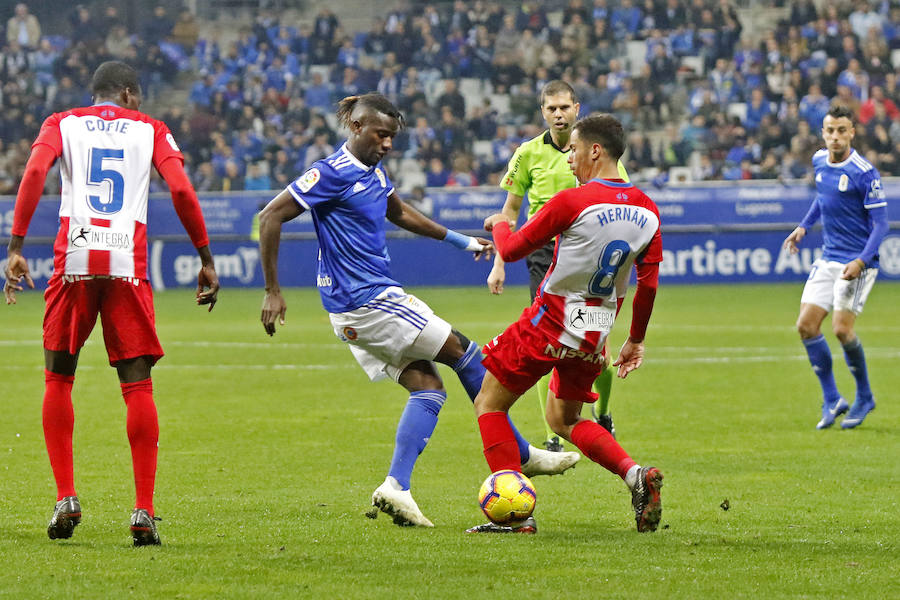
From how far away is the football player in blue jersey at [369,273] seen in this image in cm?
650

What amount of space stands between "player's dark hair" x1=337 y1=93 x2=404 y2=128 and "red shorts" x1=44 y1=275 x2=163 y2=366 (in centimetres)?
143

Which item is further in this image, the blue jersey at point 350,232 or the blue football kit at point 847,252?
the blue football kit at point 847,252

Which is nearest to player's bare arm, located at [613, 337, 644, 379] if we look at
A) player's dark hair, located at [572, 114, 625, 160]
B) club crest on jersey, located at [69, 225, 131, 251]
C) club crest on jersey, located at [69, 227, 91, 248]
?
player's dark hair, located at [572, 114, 625, 160]

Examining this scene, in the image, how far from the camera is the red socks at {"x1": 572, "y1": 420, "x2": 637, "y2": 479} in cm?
632

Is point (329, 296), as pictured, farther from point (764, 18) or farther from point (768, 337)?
point (764, 18)

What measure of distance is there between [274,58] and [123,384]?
88.5ft

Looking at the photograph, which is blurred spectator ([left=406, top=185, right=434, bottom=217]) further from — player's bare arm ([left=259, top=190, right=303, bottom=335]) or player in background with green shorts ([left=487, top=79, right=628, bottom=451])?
player's bare arm ([left=259, top=190, right=303, bottom=335])

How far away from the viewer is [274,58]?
32.2 meters

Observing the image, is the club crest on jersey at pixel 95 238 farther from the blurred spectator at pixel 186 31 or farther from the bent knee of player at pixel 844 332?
the blurred spectator at pixel 186 31

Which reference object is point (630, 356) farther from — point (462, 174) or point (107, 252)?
point (462, 174)

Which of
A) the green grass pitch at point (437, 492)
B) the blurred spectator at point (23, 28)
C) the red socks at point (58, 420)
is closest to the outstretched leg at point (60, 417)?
the red socks at point (58, 420)

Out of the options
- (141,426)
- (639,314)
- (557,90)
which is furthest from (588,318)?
(557,90)

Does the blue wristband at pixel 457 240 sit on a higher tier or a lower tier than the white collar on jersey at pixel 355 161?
lower

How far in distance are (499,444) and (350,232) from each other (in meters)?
1.25
